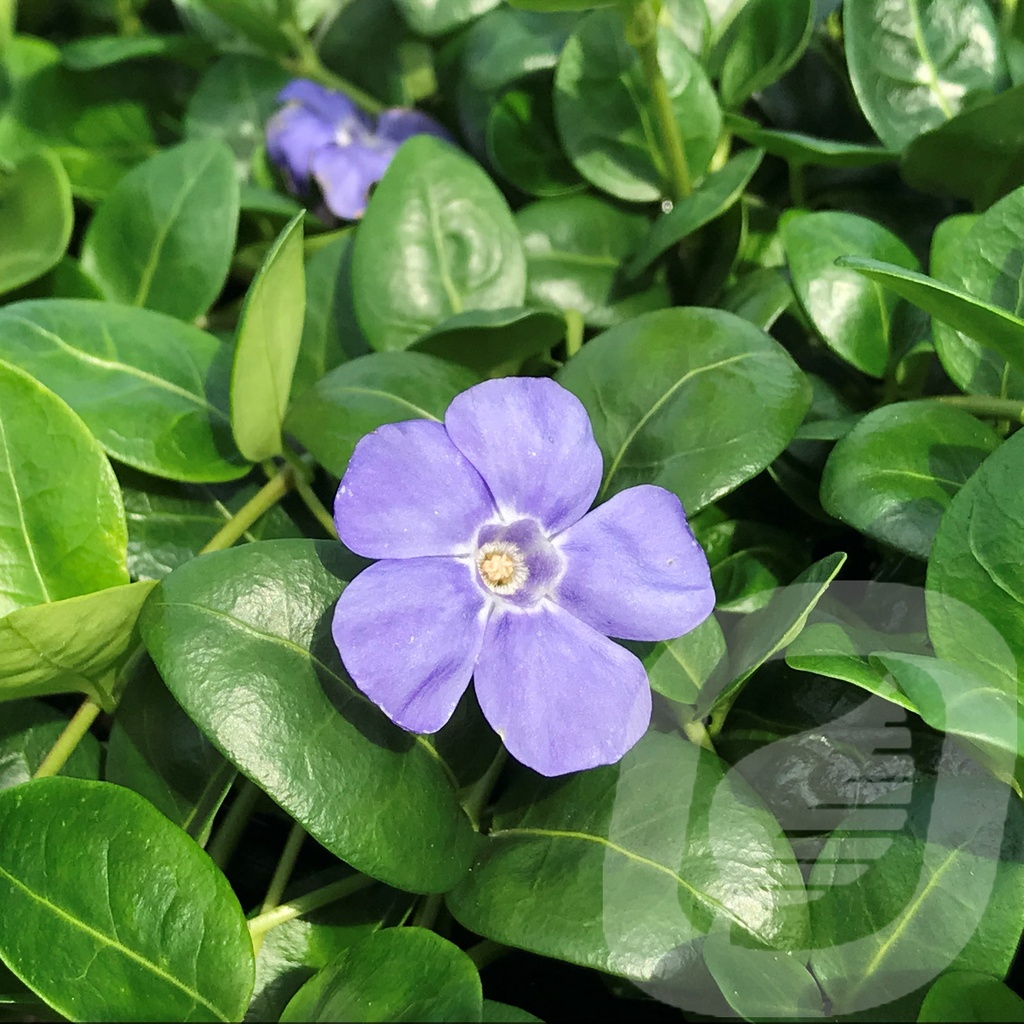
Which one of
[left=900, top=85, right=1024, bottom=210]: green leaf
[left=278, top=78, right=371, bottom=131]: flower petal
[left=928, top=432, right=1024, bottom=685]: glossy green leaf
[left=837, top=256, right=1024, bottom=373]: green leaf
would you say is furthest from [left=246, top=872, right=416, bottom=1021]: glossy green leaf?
[left=278, top=78, right=371, bottom=131]: flower petal

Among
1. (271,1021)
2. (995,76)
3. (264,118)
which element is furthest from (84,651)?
(995,76)

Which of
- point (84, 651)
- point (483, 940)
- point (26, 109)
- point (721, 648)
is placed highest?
point (26, 109)

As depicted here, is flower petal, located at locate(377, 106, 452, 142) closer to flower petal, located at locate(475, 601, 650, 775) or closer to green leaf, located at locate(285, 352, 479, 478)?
green leaf, located at locate(285, 352, 479, 478)

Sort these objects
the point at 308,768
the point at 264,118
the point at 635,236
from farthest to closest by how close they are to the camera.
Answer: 1. the point at 264,118
2. the point at 635,236
3. the point at 308,768

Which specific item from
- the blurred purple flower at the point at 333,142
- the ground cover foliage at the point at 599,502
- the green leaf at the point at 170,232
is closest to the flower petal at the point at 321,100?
the blurred purple flower at the point at 333,142

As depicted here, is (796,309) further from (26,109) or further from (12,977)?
(26,109)

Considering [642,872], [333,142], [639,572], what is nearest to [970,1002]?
[642,872]
